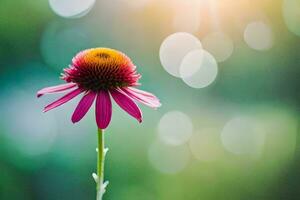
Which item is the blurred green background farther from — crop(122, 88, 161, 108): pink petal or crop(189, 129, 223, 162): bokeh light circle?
crop(122, 88, 161, 108): pink petal

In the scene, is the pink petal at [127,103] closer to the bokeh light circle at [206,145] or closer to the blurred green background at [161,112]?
the blurred green background at [161,112]

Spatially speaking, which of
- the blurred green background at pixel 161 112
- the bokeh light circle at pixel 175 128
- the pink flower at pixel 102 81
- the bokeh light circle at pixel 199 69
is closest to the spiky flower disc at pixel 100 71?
the pink flower at pixel 102 81

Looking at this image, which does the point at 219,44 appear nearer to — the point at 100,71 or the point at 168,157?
the point at 168,157

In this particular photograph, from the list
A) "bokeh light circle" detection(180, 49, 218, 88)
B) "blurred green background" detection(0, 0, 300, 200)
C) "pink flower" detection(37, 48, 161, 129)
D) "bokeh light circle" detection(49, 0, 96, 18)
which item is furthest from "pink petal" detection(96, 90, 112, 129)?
"bokeh light circle" detection(49, 0, 96, 18)

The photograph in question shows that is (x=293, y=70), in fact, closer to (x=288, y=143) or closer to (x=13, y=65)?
(x=288, y=143)

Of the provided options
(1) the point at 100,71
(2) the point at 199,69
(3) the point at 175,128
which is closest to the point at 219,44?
(2) the point at 199,69

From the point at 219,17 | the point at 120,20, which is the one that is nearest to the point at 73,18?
the point at 120,20
